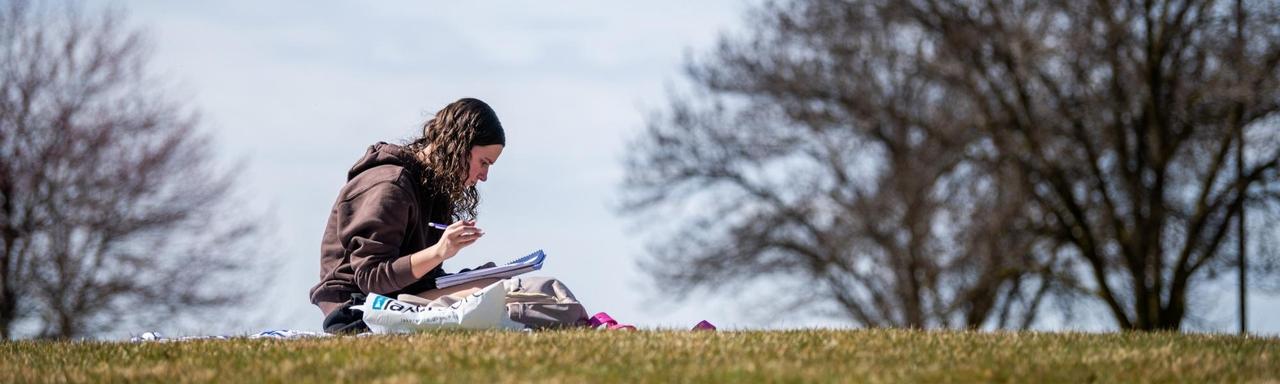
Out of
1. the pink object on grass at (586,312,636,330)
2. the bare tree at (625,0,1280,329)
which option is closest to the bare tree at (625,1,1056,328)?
the bare tree at (625,0,1280,329)

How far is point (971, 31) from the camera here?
25.8 metres

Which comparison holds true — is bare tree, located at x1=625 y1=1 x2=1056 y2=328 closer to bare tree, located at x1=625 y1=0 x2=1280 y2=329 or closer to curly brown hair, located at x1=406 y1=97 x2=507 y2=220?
bare tree, located at x1=625 y1=0 x2=1280 y2=329

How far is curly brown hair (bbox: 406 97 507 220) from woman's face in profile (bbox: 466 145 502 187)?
1.1 inches

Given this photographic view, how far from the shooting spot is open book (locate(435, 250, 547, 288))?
9.23m

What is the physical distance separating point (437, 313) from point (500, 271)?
48 cm

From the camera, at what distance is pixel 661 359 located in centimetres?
792

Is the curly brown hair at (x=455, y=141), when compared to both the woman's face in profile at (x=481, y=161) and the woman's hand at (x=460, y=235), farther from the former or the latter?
the woman's hand at (x=460, y=235)

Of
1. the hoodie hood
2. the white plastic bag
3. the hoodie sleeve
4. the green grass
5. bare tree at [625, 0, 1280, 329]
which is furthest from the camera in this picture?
bare tree at [625, 0, 1280, 329]

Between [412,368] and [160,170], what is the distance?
18865mm

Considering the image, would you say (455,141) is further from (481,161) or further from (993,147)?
(993,147)

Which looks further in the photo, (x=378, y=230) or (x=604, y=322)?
(x=604, y=322)

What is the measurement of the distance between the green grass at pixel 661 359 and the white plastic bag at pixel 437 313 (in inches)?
5.6

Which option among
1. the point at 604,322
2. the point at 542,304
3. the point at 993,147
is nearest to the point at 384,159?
the point at 542,304

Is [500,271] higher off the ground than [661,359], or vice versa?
[500,271]
